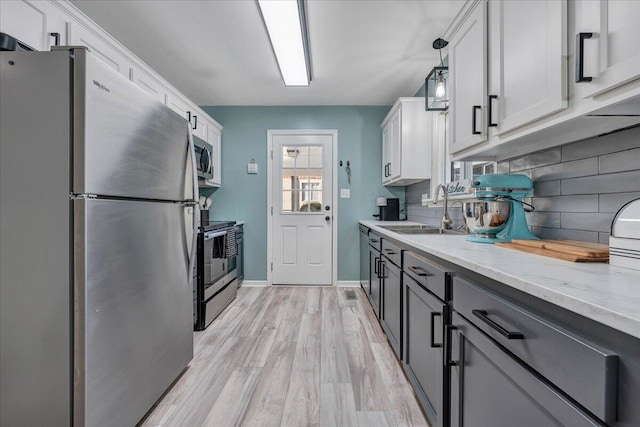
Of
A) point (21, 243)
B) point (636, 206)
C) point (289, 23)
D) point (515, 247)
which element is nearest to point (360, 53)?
point (289, 23)

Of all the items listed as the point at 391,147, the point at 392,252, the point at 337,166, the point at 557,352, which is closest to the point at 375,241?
the point at 392,252

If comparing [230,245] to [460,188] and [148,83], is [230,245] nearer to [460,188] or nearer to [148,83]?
[148,83]

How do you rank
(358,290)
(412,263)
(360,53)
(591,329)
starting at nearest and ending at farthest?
(591,329) → (412,263) → (360,53) → (358,290)

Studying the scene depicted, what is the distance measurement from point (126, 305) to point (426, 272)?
1305mm

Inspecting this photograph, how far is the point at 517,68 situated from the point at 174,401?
7.44ft

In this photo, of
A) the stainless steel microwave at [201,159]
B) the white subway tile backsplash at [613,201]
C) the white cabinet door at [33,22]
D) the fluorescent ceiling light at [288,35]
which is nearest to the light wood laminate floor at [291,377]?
the white subway tile backsplash at [613,201]

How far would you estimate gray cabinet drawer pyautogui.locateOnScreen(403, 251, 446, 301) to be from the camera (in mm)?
1225

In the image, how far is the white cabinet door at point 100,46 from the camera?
1.69m

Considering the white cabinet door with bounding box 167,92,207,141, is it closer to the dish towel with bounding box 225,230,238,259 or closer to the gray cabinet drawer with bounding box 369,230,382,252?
the dish towel with bounding box 225,230,238,259

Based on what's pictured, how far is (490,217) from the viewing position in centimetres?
148

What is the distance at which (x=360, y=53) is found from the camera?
277cm

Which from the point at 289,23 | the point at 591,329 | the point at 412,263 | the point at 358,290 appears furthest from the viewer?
the point at 358,290

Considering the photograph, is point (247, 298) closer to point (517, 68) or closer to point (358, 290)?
point (358, 290)

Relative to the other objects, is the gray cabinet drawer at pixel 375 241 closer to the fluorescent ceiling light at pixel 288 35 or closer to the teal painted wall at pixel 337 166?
the teal painted wall at pixel 337 166
